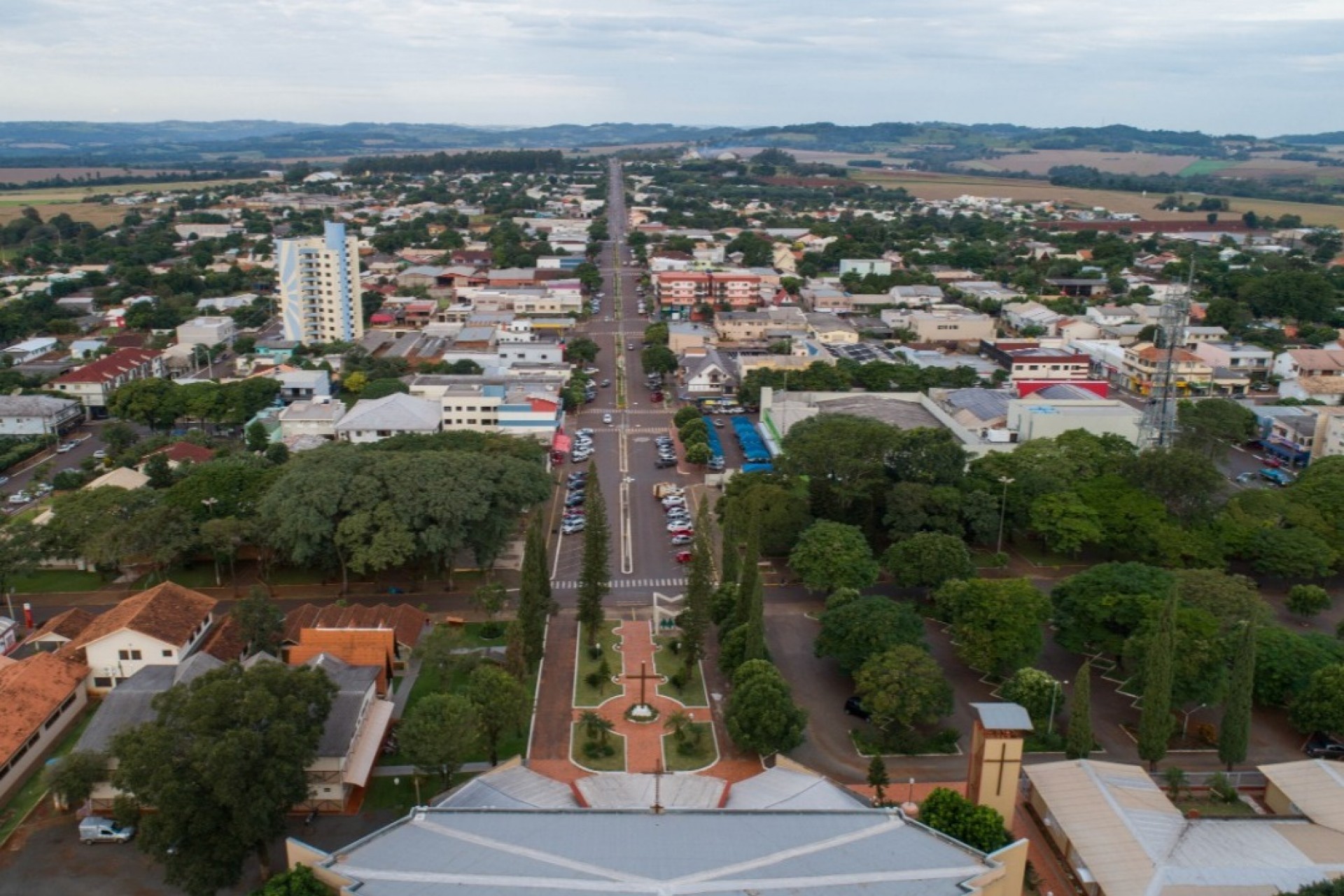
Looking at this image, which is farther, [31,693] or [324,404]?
[324,404]

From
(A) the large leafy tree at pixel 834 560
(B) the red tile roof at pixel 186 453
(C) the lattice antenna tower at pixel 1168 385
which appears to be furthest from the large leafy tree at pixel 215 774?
(C) the lattice antenna tower at pixel 1168 385

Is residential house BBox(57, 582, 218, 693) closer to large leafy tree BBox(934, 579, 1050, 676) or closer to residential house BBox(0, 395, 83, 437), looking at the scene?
large leafy tree BBox(934, 579, 1050, 676)

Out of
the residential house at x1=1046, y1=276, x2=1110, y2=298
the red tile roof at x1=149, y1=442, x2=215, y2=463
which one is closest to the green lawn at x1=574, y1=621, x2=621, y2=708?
the red tile roof at x1=149, y1=442, x2=215, y2=463

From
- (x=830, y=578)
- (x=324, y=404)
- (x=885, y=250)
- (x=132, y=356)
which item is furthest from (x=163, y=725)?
(x=885, y=250)

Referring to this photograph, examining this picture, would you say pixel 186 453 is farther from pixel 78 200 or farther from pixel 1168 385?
pixel 78 200

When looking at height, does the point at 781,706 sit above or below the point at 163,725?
below

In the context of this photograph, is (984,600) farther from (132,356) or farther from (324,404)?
(132,356)

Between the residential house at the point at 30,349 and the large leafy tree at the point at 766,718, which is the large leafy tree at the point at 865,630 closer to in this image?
the large leafy tree at the point at 766,718
